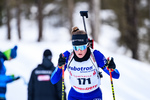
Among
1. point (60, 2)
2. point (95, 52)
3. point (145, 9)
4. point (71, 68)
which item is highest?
point (60, 2)

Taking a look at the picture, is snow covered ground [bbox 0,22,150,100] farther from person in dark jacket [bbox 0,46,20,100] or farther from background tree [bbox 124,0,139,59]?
background tree [bbox 124,0,139,59]

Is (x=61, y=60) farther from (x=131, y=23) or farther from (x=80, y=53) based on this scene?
(x=131, y=23)

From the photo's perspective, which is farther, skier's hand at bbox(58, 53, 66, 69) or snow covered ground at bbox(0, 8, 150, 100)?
snow covered ground at bbox(0, 8, 150, 100)

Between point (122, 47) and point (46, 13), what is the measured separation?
38.3 feet

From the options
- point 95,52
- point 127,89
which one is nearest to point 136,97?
point 127,89

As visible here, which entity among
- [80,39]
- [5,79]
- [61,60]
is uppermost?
[80,39]

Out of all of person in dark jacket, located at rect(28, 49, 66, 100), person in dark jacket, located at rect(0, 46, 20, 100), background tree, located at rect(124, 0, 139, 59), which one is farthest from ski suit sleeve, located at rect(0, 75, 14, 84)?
background tree, located at rect(124, 0, 139, 59)

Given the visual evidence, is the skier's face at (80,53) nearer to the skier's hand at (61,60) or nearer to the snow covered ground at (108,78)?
the skier's hand at (61,60)

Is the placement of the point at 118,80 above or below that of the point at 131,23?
below

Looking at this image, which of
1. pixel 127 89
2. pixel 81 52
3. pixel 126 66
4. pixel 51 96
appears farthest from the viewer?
pixel 126 66

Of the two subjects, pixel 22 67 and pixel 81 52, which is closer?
pixel 81 52

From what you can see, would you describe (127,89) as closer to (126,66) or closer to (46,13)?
(126,66)

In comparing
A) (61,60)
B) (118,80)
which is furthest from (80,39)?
(118,80)

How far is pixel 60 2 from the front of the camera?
24.9m
